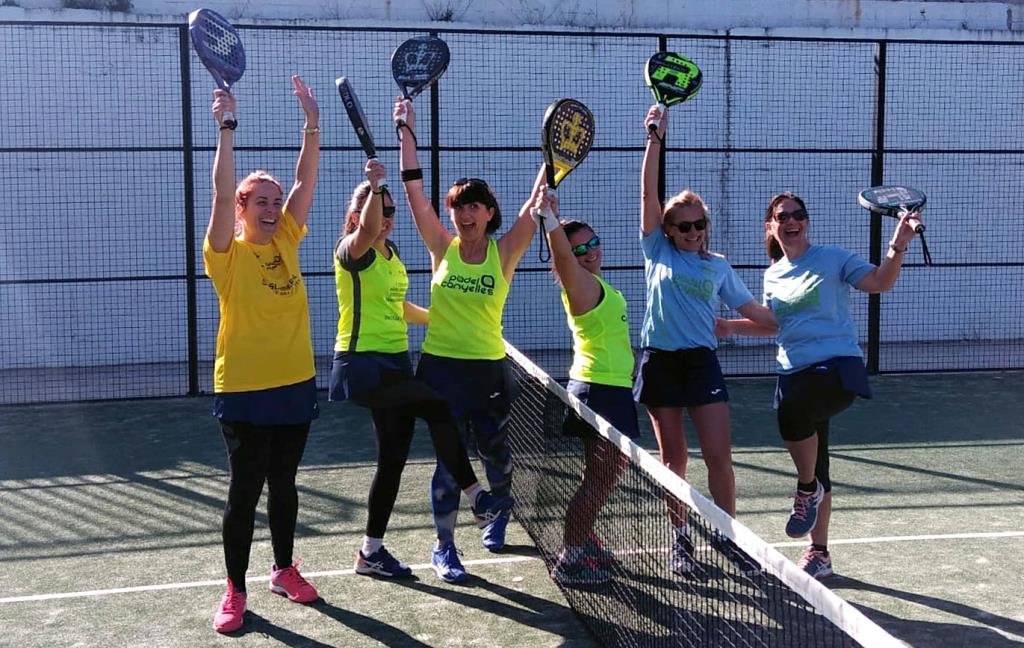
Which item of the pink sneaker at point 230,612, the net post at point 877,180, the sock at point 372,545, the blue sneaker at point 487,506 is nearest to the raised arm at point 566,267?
the blue sneaker at point 487,506

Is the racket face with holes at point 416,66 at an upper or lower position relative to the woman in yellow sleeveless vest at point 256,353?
upper

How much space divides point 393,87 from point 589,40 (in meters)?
2.43

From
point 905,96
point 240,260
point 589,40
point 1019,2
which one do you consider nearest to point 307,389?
point 240,260

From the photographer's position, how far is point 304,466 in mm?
7324

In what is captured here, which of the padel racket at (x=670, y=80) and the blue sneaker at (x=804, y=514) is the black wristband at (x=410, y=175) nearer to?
the padel racket at (x=670, y=80)

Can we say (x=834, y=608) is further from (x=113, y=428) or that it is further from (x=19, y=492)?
(x=113, y=428)

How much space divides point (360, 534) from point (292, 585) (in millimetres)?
1051

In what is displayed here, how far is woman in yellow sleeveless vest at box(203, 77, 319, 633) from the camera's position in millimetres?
4340

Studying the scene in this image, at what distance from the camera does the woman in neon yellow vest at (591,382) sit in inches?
184

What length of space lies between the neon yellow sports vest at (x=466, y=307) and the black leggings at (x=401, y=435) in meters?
0.23

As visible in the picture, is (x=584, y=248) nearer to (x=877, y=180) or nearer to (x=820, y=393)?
(x=820, y=393)

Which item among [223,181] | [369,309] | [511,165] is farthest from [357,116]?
[511,165]

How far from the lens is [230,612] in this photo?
14.6 feet

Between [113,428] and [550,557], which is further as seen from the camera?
[113,428]
